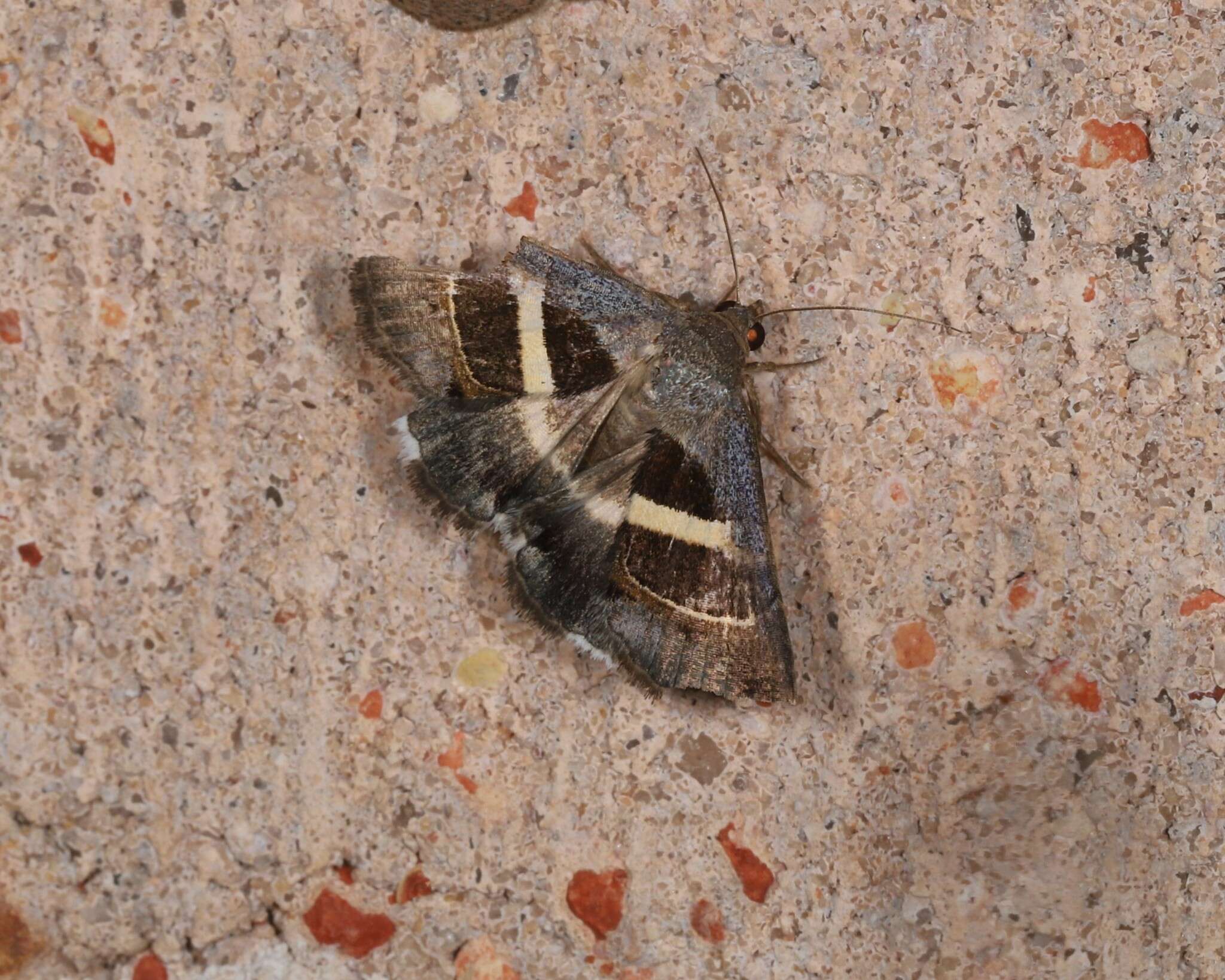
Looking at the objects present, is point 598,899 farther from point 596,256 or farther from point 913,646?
point 596,256

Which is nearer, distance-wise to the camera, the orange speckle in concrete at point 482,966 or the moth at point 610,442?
the moth at point 610,442

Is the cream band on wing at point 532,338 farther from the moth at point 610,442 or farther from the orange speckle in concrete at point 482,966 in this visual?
the orange speckle in concrete at point 482,966

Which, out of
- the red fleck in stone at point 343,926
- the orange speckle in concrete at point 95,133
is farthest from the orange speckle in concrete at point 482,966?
the orange speckle in concrete at point 95,133

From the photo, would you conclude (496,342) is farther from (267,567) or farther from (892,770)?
(892,770)

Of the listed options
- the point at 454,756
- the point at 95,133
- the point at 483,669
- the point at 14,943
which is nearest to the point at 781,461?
the point at 483,669

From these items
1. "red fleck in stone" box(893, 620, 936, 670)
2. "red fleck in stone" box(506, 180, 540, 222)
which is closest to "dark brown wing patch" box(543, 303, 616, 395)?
"red fleck in stone" box(506, 180, 540, 222)

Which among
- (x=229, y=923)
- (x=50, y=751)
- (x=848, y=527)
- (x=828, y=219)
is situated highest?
(x=828, y=219)

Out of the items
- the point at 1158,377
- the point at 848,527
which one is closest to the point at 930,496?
the point at 848,527
